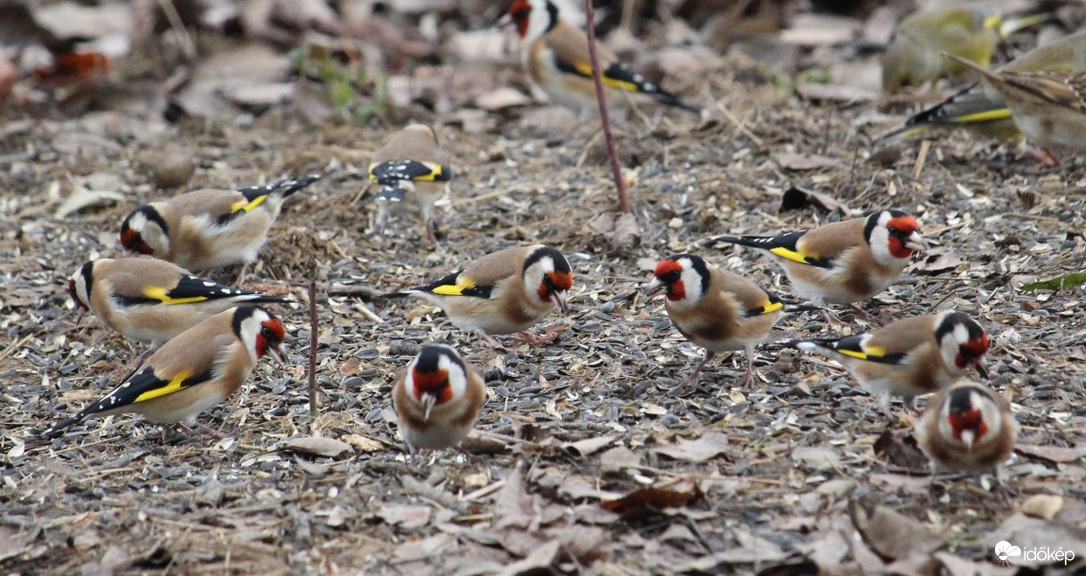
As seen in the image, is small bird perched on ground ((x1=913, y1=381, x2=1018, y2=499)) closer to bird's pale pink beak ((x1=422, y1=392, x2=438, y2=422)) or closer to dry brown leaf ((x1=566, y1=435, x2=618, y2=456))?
dry brown leaf ((x1=566, y1=435, x2=618, y2=456))

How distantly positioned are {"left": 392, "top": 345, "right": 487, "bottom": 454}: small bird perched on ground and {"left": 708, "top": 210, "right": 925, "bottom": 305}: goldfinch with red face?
1819 mm

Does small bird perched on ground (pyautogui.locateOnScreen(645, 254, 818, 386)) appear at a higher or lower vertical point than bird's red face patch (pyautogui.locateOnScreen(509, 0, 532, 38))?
higher

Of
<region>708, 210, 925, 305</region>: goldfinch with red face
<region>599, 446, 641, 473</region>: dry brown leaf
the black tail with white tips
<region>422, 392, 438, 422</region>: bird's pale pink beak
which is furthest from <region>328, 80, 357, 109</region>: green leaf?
<region>599, 446, 641, 473</region>: dry brown leaf

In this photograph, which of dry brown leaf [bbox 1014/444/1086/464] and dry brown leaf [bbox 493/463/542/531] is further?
dry brown leaf [bbox 1014/444/1086/464]

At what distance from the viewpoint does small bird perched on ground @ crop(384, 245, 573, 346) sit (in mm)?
5238

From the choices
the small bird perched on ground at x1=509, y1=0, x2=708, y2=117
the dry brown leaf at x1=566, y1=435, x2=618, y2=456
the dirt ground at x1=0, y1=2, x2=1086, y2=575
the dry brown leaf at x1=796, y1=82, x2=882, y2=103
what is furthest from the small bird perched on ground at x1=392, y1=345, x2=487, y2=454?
the dry brown leaf at x1=796, y1=82, x2=882, y2=103

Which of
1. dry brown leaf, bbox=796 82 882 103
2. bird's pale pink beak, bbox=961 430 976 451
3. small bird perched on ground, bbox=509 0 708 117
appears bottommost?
dry brown leaf, bbox=796 82 882 103

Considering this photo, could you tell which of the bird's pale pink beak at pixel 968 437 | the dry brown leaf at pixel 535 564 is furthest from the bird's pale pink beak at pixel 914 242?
the dry brown leaf at pixel 535 564

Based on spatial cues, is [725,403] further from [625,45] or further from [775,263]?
[625,45]

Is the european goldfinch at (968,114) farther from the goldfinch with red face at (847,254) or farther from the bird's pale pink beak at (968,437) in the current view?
the bird's pale pink beak at (968,437)

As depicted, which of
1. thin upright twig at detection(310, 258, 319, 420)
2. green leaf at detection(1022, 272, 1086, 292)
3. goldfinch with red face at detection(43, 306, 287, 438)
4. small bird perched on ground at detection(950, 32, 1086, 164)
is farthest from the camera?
small bird perched on ground at detection(950, 32, 1086, 164)

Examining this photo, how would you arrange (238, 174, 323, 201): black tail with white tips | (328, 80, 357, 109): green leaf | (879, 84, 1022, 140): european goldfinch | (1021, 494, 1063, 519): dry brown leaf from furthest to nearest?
(328, 80, 357, 109): green leaf < (879, 84, 1022, 140): european goldfinch < (238, 174, 323, 201): black tail with white tips < (1021, 494, 1063, 519): dry brown leaf

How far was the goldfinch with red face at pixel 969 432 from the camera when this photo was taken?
3.61 meters

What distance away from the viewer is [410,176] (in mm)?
6453
